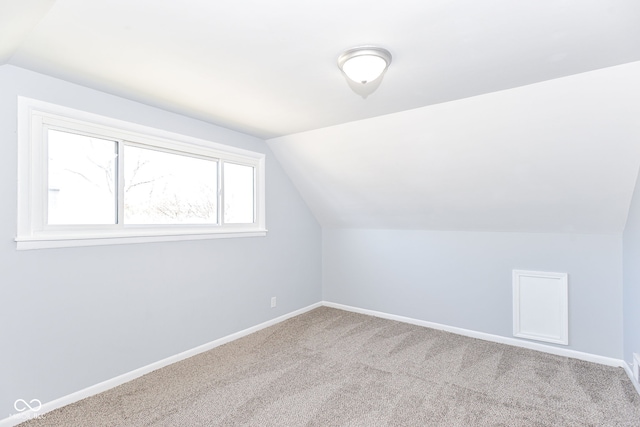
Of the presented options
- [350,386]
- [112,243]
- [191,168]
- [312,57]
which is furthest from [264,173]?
[350,386]

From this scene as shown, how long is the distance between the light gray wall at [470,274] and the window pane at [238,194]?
1.36 metres

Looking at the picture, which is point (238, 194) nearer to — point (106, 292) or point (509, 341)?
point (106, 292)

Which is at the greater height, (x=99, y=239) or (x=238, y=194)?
(x=238, y=194)

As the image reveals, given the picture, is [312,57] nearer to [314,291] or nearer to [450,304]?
[450,304]

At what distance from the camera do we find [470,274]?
3600 millimetres

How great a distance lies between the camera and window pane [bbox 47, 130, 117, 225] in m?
2.32

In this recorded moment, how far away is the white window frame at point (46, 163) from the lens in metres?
2.12

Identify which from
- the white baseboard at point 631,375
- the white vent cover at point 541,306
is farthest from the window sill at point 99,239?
the white baseboard at point 631,375

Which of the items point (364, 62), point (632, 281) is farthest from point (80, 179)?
point (632, 281)

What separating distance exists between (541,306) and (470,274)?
2.25 ft

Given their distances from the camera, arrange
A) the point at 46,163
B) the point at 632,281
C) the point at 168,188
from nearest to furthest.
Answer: the point at 46,163, the point at 632,281, the point at 168,188

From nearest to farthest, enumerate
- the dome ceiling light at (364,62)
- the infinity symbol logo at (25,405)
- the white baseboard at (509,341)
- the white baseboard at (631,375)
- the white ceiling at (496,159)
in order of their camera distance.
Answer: the dome ceiling light at (364,62) → the infinity symbol logo at (25,405) → the white ceiling at (496,159) → the white baseboard at (631,375) → the white baseboard at (509,341)

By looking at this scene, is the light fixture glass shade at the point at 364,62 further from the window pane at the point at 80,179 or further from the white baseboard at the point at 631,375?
the white baseboard at the point at 631,375

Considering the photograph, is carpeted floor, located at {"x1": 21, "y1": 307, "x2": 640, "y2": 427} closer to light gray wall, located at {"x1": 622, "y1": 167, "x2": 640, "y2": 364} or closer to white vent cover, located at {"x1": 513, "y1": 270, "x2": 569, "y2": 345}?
white vent cover, located at {"x1": 513, "y1": 270, "x2": 569, "y2": 345}
